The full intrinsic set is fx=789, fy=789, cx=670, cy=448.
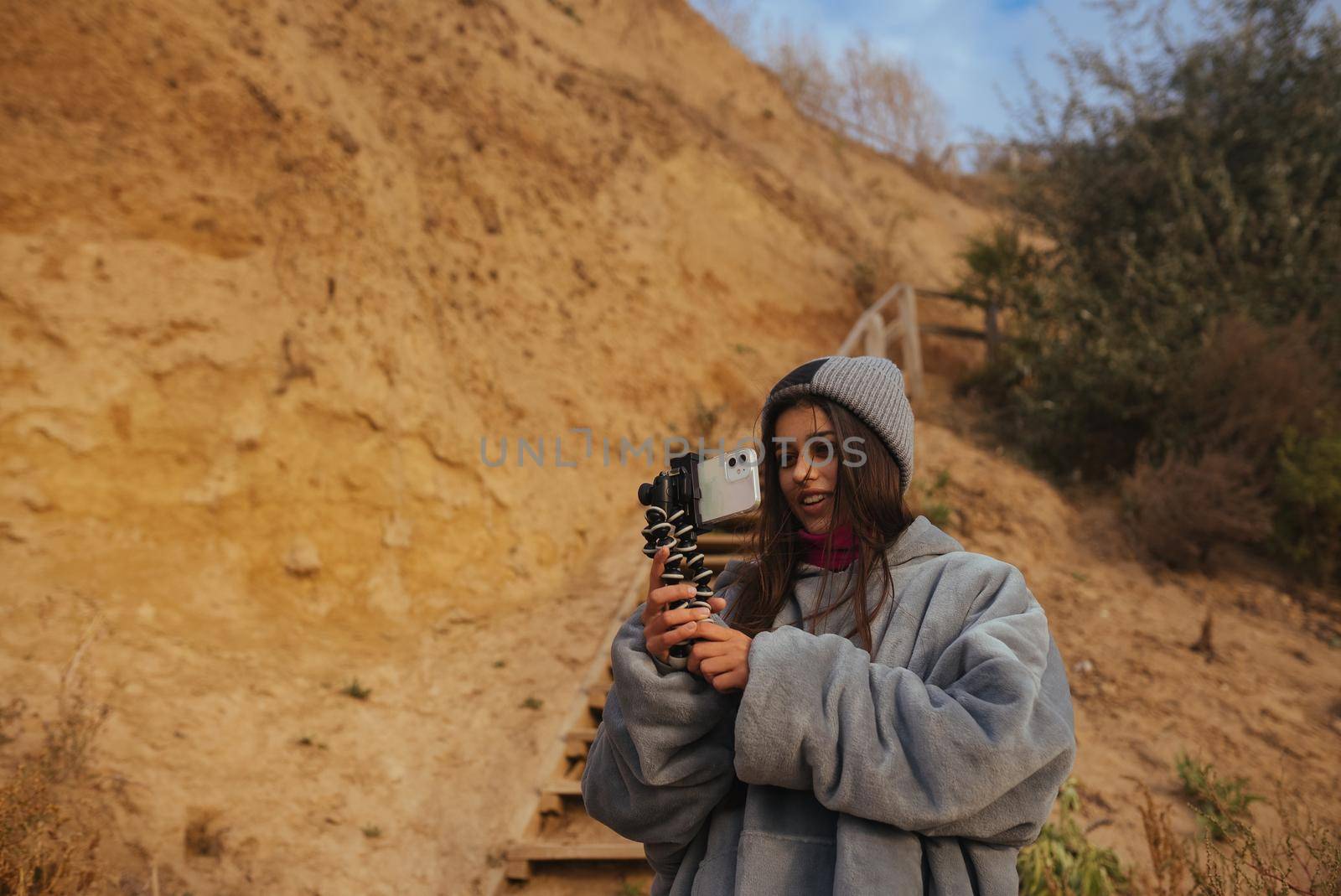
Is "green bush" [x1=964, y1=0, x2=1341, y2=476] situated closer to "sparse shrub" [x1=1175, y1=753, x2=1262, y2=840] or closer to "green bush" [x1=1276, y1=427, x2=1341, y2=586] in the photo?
"green bush" [x1=1276, y1=427, x2=1341, y2=586]

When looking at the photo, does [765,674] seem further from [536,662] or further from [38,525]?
[38,525]

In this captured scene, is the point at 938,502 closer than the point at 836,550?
No

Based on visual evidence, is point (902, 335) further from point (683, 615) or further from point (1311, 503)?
point (683, 615)

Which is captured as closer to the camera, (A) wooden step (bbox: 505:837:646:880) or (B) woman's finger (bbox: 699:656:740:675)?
(B) woman's finger (bbox: 699:656:740:675)

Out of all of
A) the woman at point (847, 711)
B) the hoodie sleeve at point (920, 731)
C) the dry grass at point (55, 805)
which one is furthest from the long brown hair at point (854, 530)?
the dry grass at point (55, 805)

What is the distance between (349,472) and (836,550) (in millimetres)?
4491

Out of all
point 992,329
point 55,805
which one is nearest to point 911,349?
point 992,329

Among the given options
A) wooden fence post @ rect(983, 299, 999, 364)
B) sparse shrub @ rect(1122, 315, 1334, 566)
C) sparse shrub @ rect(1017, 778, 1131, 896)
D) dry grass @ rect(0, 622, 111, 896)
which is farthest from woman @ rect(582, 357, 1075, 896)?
wooden fence post @ rect(983, 299, 999, 364)

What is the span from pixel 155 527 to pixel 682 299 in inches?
218

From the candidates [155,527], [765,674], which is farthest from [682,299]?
[765,674]

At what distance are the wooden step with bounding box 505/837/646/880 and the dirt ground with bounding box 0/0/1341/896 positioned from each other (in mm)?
246

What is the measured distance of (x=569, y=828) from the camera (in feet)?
12.6

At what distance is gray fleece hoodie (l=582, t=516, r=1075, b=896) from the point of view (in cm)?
111

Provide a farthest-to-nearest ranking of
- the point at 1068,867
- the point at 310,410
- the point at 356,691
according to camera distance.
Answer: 1. the point at 310,410
2. the point at 356,691
3. the point at 1068,867
